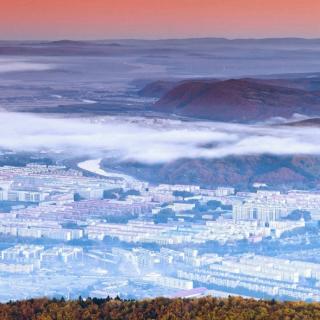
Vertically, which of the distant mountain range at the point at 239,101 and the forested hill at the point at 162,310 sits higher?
the distant mountain range at the point at 239,101

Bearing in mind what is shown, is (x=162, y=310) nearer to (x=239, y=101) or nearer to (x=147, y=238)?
(x=147, y=238)

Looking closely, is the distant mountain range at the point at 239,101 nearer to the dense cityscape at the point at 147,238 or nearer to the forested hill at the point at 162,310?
the dense cityscape at the point at 147,238

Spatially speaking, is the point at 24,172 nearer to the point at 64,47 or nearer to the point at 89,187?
the point at 89,187

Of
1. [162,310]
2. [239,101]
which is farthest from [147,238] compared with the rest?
[239,101]

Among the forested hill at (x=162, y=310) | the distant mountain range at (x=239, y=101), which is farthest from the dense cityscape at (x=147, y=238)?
the distant mountain range at (x=239, y=101)

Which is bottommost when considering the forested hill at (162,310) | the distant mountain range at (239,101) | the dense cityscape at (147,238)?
the dense cityscape at (147,238)

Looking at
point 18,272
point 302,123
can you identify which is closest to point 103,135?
point 302,123
